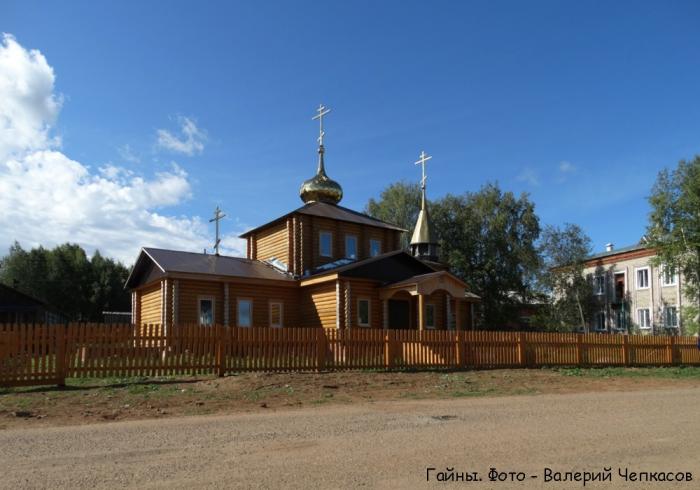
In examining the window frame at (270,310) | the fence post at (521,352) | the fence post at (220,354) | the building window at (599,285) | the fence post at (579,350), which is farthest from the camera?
the building window at (599,285)

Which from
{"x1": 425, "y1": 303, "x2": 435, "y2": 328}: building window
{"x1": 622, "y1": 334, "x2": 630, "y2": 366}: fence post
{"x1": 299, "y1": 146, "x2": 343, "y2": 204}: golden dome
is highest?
{"x1": 299, "y1": 146, "x2": 343, "y2": 204}: golden dome

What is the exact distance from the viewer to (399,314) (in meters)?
26.8

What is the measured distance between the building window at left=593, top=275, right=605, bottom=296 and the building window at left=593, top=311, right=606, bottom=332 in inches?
60.9

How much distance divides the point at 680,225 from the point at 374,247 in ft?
68.2

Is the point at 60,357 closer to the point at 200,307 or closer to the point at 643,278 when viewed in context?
the point at 200,307

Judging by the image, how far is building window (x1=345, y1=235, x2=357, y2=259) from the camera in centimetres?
3014

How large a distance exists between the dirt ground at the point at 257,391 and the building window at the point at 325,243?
12262mm

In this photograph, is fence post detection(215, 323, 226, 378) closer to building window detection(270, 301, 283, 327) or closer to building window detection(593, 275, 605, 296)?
building window detection(270, 301, 283, 327)

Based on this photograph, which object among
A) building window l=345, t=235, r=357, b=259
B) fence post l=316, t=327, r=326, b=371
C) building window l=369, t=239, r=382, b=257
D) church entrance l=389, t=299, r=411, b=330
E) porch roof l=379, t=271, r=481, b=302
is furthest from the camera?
building window l=369, t=239, r=382, b=257

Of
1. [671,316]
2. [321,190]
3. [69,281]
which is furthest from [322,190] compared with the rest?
[69,281]

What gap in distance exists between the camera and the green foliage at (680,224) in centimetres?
3819

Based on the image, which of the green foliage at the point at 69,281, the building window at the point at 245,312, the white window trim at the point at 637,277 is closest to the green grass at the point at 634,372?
the building window at the point at 245,312

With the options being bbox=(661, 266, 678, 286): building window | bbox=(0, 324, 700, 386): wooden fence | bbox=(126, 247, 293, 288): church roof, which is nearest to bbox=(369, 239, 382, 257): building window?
bbox=(126, 247, 293, 288): church roof

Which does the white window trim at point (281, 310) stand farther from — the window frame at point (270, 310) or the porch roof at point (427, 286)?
the porch roof at point (427, 286)
